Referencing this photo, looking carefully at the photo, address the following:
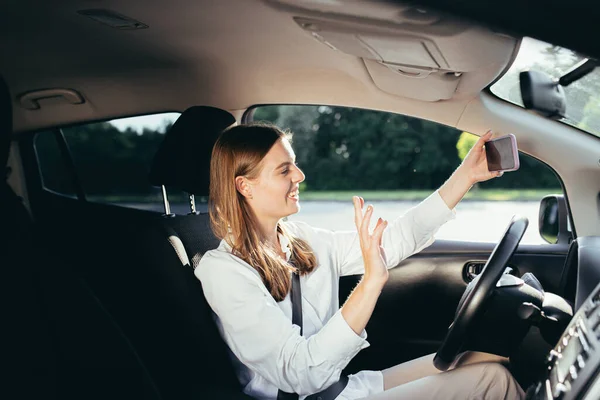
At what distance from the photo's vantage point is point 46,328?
3.77 feet

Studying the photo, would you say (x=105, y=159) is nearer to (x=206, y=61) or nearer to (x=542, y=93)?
(x=206, y=61)

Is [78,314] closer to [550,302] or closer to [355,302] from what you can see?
[355,302]

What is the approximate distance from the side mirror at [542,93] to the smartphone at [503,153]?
129 mm

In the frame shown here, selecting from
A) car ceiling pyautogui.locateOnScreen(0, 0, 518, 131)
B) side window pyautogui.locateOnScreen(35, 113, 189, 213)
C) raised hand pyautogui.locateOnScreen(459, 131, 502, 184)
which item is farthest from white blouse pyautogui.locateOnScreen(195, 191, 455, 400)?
side window pyautogui.locateOnScreen(35, 113, 189, 213)

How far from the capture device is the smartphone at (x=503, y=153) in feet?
5.28

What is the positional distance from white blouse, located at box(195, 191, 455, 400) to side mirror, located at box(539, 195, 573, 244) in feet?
2.20

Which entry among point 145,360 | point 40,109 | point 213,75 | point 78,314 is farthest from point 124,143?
point 78,314

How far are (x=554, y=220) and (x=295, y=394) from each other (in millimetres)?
1304

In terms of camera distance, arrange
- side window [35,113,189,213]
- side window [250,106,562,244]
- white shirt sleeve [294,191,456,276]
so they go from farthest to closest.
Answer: side window [35,113,189,213], side window [250,106,562,244], white shirt sleeve [294,191,456,276]

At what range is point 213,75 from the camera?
2420 mm

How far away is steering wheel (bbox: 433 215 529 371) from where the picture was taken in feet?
4.90

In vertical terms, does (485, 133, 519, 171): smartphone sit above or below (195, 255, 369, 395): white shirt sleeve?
above

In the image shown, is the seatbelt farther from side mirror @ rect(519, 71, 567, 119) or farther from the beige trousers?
side mirror @ rect(519, 71, 567, 119)

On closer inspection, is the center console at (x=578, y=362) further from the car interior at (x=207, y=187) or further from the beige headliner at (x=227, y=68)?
the beige headliner at (x=227, y=68)
